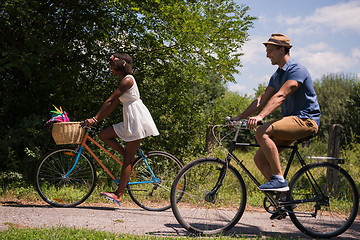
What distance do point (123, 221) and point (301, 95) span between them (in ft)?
8.80

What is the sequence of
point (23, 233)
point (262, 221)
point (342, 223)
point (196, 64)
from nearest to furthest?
point (23, 233), point (342, 223), point (262, 221), point (196, 64)

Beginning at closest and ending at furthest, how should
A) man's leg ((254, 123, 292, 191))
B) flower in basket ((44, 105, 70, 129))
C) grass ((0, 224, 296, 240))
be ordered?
grass ((0, 224, 296, 240)) → man's leg ((254, 123, 292, 191)) → flower in basket ((44, 105, 70, 129))

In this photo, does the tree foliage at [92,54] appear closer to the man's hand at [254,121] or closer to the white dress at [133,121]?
the white dress at [133,121]

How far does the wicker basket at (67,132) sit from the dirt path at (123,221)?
0.99 m

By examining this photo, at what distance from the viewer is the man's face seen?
429 cm

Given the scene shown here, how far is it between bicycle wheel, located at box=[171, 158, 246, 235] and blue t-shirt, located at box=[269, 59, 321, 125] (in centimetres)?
100

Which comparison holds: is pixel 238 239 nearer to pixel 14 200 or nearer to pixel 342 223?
pixel 342 223

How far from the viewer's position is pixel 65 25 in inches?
300

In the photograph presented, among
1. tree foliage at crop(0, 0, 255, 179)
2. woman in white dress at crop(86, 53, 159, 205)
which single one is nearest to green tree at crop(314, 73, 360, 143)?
tree foliage at crop(0, 0, 255, 179)

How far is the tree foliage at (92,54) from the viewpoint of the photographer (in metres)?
6.72

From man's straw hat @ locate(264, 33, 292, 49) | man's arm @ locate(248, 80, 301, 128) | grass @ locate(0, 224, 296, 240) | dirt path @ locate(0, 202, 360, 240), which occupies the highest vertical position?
man's straw hat @ locate(264, 33, 292, 49)

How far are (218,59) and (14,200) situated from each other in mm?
4496

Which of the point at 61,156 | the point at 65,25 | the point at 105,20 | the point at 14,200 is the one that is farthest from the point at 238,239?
the point at 65,25

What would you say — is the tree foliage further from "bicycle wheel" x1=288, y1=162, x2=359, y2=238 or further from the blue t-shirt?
"bicycle wheel" x1=288, y1=162, x2=359, y2=238
